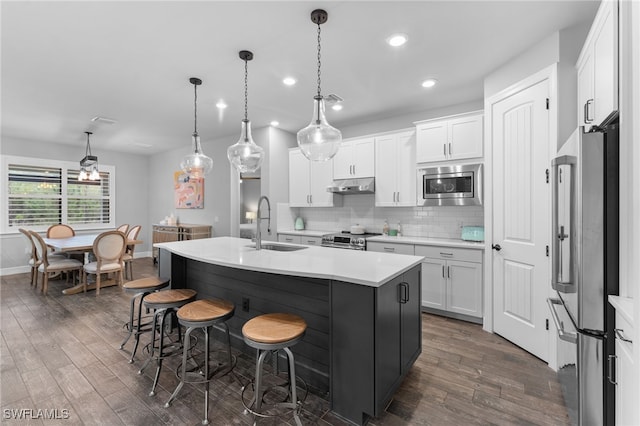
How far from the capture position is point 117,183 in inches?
295

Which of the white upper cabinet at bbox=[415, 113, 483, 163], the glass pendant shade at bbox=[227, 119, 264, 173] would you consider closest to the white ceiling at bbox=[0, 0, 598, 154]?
the white upper cabinet at bbox=[415, 113, 483, 163]

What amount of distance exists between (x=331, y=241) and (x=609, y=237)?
10.8 ft

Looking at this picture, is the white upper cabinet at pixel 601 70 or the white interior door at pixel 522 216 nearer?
the white upper cabinet at pixel 601 70

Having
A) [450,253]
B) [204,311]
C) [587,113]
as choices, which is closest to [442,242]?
[450,253]

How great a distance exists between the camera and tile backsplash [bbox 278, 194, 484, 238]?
4031 millimetres

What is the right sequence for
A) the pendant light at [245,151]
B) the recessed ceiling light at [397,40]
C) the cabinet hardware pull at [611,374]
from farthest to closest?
the pendant light at [245,151] < the recessed ceiling light at [397,40] < the cabinet hardware pull at [611,374]

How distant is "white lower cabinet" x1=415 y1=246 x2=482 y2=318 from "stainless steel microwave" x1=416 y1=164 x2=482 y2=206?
24.2 inches

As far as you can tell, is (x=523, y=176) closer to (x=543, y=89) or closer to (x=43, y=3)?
(x=543, y=89)

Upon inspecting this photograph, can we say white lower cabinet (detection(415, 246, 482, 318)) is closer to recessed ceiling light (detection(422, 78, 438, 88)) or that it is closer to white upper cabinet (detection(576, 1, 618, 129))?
white upper cabinet (detection(576, 1, 618, 129))

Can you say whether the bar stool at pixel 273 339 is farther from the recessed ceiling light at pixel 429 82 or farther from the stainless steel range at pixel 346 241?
the recessed ceiling light at pixel 429 82

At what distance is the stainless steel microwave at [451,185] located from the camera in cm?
351

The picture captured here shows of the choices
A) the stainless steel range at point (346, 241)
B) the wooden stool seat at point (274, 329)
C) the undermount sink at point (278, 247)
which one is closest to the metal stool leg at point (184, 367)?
the wooden stool seat at point (274, 329)

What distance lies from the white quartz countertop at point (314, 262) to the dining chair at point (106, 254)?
2.44 meters

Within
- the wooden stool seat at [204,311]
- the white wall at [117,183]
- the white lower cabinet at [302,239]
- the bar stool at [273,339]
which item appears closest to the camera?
the bar stool at [273,339]
